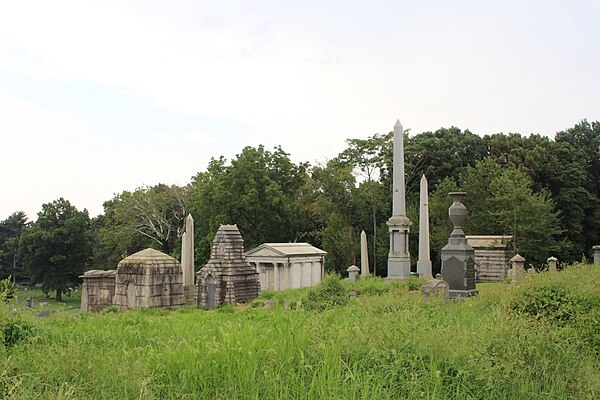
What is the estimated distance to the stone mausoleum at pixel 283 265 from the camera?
2988cm

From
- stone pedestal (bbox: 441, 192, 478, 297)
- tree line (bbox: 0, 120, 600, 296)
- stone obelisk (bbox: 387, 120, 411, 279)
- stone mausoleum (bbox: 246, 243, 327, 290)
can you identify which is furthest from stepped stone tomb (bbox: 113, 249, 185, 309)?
tree line (bbox: 0, 120, 600, 296)

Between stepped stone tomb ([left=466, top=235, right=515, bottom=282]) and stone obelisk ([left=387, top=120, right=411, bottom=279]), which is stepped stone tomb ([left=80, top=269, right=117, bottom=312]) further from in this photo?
stepped stone tomb ([left=466, top=235, right=515, bottom=282])

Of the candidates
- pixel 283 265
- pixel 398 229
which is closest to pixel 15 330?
pixel 398 229

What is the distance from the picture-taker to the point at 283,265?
29891 mm

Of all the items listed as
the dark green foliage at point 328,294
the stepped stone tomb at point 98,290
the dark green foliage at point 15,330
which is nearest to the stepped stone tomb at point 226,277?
the stepped stone tomb at point 98,290

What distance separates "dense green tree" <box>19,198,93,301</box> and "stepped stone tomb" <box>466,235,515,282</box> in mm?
37646

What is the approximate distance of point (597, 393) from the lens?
462cm

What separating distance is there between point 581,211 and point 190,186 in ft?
109

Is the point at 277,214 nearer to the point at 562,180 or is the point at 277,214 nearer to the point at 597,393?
the point at 562,180

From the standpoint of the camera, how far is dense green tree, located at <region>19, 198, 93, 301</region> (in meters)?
49.4

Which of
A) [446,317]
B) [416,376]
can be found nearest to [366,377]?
[416,376]

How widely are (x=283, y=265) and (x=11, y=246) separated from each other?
121ft

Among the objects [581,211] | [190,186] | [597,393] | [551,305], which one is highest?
[190,186]

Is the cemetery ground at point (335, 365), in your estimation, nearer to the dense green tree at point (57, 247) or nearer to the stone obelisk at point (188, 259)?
the stone obelisk at point (188, 259)
